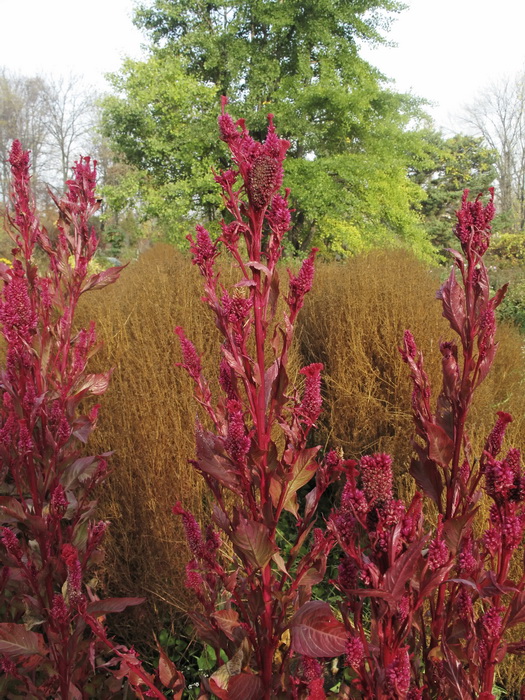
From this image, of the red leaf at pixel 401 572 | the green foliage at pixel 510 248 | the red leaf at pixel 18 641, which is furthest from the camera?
the green foliage at pixel 510 248

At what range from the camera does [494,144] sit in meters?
25.4

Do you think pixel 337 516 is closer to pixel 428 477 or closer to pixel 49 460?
pixel 428 477

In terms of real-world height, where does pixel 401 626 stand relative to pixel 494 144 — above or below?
below

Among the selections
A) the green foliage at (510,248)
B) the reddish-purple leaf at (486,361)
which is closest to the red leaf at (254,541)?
the reddish-purple leaf at (486,361)

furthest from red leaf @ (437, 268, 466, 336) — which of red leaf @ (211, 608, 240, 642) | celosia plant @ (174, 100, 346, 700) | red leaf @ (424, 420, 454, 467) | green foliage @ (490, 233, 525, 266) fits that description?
green foliage @ (490, 233, 525, 266)

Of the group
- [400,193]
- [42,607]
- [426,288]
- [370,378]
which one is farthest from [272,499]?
[400,193]

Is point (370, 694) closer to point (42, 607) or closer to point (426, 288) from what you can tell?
point (42, 607)

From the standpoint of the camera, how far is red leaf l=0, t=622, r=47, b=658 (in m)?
1.27

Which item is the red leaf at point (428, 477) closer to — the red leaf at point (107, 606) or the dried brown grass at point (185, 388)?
the dried brown grass at point (185, 388)

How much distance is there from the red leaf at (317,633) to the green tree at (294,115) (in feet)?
34.9

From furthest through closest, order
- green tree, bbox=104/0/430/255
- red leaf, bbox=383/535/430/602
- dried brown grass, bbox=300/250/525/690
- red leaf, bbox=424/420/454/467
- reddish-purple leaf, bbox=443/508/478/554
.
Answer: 1. green tree, bbox=104/0/430/255
2. dried brown grass, bbox=300/250/525/690
3. red leaf, bbox=424/420/454/467
4. reddish-purple leaf, bbox=443/508/478/554
5. red leaf, bbox=383/535/430/602

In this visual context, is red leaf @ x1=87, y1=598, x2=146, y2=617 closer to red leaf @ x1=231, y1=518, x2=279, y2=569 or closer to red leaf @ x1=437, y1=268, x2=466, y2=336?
red leaf @ x1=231, y1=518, x2=279, y2=569

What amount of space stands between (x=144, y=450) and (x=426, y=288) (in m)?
2.81

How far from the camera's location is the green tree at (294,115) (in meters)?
11.2
